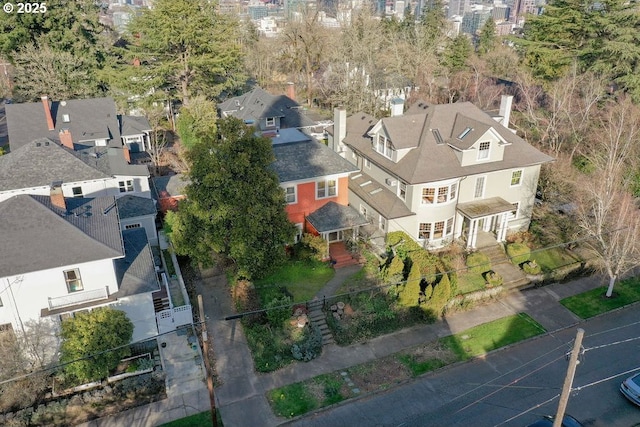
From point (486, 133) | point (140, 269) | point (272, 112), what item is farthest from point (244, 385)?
point (272, 112)

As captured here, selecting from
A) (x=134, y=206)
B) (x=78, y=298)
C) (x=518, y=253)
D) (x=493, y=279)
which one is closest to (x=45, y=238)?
(x=78, y=298)

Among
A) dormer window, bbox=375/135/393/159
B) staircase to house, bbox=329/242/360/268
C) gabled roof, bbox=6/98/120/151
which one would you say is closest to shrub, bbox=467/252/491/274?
staircase to house, bbox=329/242/360/268

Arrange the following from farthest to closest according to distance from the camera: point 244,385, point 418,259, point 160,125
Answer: point 160,125, point 418,259, point 244,385

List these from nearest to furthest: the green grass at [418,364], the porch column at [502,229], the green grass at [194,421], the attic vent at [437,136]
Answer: the green grass at [194,421], the green grass at [418,364], the attic vent at [437,136], the porch column at [502,229]

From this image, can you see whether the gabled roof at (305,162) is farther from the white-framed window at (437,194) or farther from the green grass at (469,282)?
the green grass at (469,282)

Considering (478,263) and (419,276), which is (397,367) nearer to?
(419,276)

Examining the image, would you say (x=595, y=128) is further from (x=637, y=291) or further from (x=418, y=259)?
(x=418, y=259)

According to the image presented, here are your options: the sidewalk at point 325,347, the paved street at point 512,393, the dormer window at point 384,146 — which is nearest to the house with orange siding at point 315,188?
the dormer window at point 384,146
